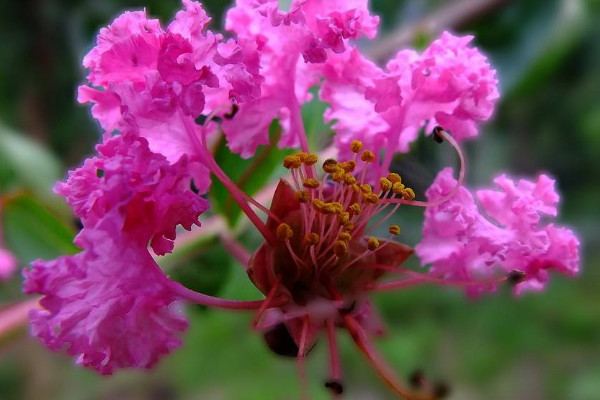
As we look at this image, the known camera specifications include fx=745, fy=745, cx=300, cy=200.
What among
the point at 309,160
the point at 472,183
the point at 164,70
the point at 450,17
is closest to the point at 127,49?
the point at 164,70

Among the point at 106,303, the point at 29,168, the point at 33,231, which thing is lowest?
the point at 106,303

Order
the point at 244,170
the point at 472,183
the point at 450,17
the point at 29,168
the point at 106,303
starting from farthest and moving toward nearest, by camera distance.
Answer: the point at 472,183 → the point at 450,17 → the point at 29,168 → the point at 244,170 → the point at 106,303

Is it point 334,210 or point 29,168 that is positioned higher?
point 29,168

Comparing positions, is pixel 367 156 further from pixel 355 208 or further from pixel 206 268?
pixel 206 268

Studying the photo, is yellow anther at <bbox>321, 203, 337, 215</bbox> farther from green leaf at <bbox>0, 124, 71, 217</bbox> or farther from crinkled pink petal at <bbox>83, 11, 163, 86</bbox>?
green leaf at <bbox>0, 124, 71, 217</bbox>

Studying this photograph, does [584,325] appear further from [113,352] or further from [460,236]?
[113,352]

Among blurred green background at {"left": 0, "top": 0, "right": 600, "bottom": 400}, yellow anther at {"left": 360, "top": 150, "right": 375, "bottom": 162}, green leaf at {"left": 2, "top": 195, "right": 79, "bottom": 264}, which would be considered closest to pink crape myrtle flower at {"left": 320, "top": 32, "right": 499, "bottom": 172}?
yellow anther at {"left": 360, "top": 150, "right": 375, "bottom": 162}

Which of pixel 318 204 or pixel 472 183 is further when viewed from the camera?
pixel 472 183
